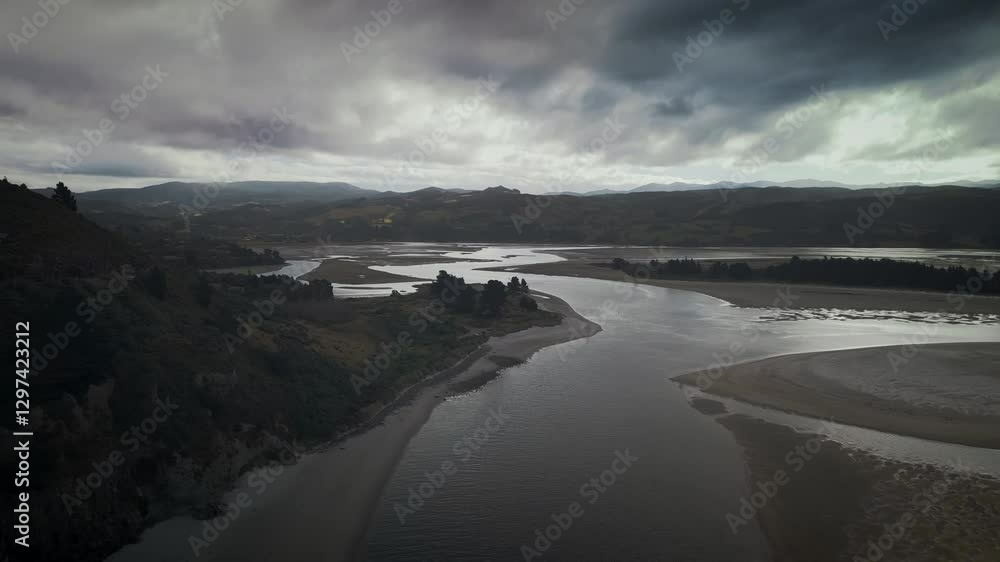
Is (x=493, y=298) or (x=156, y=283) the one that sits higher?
(x=156, y=283)

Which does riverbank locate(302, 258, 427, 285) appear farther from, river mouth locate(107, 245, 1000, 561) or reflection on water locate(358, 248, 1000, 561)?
reflection on water locate(358, 248, 1000, 561)

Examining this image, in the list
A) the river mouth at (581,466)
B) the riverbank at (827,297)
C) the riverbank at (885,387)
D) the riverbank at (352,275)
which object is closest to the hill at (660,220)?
the riverbank at (352,275)

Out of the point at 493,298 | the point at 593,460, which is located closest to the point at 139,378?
the point at 593,460

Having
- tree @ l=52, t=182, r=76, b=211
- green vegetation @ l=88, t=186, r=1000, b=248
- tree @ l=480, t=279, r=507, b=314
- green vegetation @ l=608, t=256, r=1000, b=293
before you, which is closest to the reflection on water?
tree @ l=480, t=279, r=507, b=314

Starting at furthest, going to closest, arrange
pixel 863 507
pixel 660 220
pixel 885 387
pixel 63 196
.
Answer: pixel 660 220 < pixel 63 196 < pixel 885 387 < pixel 863 507

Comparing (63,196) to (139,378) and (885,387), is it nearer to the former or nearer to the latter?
(139,378)

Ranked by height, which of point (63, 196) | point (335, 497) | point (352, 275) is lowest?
point (335, 497)
